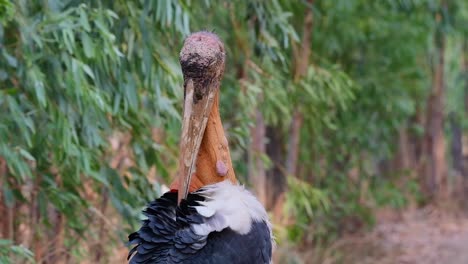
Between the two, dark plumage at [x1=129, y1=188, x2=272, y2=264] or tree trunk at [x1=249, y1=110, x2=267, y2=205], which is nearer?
dark plumage at [x1=129, y1=188, x2=272, y2=264]

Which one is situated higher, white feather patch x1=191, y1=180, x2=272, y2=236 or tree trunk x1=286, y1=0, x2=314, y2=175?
tree trunk x1=286, y1=0, x2=314, y2=175

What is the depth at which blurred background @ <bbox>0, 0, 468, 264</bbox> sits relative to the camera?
5168 millimetres

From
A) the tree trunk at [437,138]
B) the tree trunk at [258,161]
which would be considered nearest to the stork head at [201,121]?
the tree trunk at [258,161]

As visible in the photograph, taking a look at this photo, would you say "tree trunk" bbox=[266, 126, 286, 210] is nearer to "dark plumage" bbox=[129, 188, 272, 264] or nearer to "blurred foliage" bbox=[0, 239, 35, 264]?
"blurred foliage" bbox=[0, 239, 35, 264]

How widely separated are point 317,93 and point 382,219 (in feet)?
17.8

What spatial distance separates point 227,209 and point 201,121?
17.4 inches

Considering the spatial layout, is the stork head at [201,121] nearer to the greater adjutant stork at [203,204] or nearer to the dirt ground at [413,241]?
the greater adjutant stork at [203,204]

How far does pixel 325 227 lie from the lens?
11.1 m

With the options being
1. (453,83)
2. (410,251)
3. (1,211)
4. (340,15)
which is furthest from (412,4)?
(453,83)

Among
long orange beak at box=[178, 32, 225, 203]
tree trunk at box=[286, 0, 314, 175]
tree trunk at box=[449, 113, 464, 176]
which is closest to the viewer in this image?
long orange beak at box=[178, 32, 225, 203]

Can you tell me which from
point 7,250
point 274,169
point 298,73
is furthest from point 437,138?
point 7,250

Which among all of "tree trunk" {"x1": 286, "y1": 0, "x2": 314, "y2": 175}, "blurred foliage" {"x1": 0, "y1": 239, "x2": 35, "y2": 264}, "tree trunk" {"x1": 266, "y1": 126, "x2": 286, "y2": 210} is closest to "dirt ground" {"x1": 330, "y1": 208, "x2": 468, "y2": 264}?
"tree trunk" {"x1": 266, "y1": 126, "x2": 286, "y2": 210}

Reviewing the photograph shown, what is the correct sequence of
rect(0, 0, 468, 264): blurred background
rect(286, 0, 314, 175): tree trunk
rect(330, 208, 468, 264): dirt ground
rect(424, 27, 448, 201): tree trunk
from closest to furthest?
rect(0, 0, 468, 264): blurred background < rect(286, 0, 314, 175): tree trunk < rect(330, 208, 468, 264): dirt ground < rect(424, 27, 448, 201): tree trunk

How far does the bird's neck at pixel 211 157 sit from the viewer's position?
420cm
